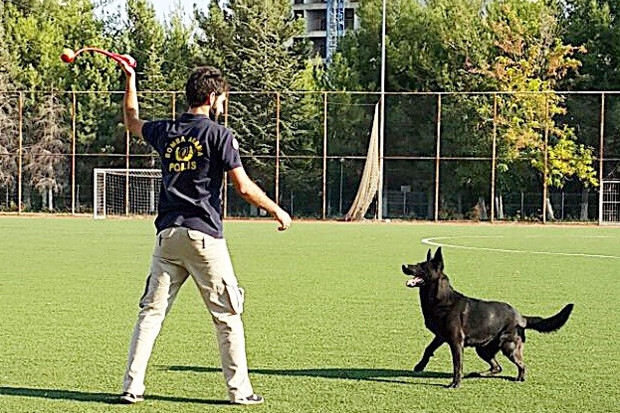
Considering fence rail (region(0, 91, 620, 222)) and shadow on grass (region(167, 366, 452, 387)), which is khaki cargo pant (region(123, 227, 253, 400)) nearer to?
shadow on grass (region(167, 366, 452, 387))

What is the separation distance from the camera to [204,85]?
6.36 m

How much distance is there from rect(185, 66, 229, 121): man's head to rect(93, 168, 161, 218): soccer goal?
123 ft

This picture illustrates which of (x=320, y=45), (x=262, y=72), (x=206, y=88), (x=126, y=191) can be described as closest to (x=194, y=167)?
(x=206, y=88)

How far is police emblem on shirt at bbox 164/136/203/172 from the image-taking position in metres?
6.32

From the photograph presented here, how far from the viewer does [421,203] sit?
50.3 m

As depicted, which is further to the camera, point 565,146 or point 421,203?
point 421,203

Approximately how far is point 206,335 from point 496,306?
9.91ft

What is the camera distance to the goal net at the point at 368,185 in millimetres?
43156

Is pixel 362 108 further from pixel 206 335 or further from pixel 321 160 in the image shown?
pixel 206 335

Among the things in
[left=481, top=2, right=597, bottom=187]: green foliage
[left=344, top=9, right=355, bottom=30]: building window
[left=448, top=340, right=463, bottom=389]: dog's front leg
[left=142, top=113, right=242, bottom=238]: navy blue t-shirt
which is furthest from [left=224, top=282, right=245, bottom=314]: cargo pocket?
[left=344, top=9, right=355, bottom=30]: building window

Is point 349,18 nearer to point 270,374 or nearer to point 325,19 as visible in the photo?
point 325,19

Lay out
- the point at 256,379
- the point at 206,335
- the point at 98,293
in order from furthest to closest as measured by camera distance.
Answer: the point at 98,293
the point at 206,335
the point at 256,379

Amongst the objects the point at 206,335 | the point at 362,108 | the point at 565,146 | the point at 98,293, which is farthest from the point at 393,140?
the point at 206,335

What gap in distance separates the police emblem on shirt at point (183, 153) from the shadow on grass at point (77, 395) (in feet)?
4.75
